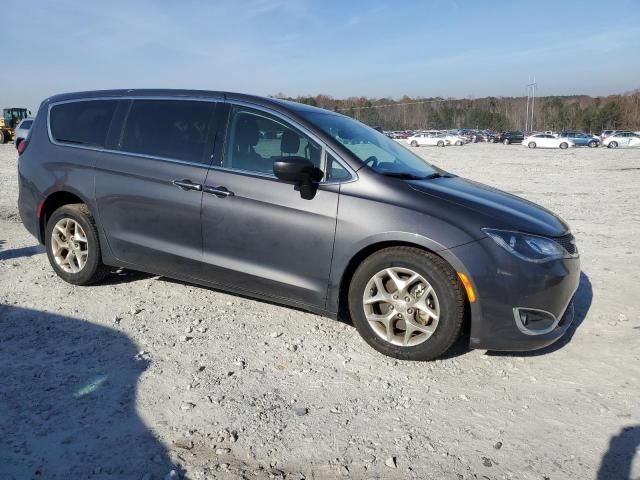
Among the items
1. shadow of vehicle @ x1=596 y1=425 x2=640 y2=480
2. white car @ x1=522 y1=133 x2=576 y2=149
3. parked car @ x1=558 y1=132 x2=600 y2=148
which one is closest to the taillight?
shadow of vehicle @ x1=596 y1=425 x2=640 y2=480

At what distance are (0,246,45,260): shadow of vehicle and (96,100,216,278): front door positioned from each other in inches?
78.6

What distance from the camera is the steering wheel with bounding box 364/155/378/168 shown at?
A: 12.4ft

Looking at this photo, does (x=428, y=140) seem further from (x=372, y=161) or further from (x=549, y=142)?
(x=372, y=161)

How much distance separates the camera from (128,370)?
10.8 ft

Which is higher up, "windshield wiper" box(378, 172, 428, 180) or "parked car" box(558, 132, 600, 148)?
"parked car" box(558, 132, 600, 148)

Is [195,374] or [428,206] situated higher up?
[428,206]

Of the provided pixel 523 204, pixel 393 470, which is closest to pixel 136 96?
pixel 523 204

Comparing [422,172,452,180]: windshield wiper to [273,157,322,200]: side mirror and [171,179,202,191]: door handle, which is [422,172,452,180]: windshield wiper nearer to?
[273,157,322,200]: side mirror

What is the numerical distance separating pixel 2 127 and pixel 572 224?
43.9 m

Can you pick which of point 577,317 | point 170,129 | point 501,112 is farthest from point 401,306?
point 501,112

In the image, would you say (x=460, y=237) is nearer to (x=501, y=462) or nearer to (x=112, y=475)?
(x=501, y=462)

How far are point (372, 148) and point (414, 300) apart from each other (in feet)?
4.54

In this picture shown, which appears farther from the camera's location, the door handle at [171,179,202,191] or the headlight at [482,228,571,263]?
the door handle at [171,179,202,191]

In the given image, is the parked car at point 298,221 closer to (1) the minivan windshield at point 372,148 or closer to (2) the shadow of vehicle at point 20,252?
(1) the minivan windshield at point 372,148
